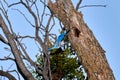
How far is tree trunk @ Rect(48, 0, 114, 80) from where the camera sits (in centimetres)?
460

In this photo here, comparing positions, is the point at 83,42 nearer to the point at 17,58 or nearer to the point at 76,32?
the point at 76,32

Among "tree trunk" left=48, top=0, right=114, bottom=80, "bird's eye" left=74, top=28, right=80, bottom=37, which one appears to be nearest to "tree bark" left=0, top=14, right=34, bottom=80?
"tree trunk" left=48, top=0, right=114, bottom=80

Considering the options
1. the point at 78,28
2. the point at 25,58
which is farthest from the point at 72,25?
the point at 25,58

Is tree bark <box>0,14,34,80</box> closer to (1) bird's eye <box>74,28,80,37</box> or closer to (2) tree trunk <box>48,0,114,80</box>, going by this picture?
A: (2) tree trunk <box>48,0,114,80</box>

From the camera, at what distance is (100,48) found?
4867 mm

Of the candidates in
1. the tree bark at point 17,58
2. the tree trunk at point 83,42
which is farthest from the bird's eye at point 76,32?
the tree bark at point 17,58

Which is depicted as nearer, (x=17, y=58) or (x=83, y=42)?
(x=17, y=58)

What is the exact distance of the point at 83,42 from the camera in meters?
4.96

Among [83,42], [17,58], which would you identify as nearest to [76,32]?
[83,42]

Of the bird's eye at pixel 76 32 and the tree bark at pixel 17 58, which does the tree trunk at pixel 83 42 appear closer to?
the bird's eye at pixel 76 32

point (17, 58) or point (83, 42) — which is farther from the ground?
point (83, 42)

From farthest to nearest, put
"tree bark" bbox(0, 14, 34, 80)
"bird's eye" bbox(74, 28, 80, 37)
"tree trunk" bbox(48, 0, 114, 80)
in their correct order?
"bird's eye" bbox(74, 28, 80, 37) < "tree trunk" bbox(48, 0, 114, 80) < "tree bark" bbox(0, 14, 34, 80)

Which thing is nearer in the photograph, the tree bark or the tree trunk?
the tree bark

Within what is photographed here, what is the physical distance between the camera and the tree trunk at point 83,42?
4598mm
